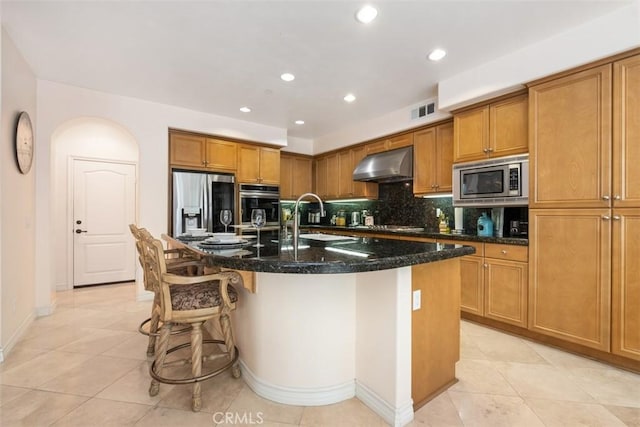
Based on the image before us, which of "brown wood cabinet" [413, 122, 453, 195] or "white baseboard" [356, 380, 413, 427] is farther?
"brown wood cabinet" [413, 122, 453, 195]

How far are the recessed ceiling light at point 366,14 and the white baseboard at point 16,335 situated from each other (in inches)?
146

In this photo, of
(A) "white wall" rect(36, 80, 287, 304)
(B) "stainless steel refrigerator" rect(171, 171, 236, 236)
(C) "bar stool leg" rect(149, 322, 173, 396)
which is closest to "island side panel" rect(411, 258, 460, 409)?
(C) "bar stool leg" rect(149, 322, 173, 396)

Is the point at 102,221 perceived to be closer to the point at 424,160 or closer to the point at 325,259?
the point at 325,259

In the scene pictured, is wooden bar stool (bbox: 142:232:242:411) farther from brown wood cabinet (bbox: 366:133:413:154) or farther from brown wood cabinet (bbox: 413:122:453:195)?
brown wood cabinet (bbox: 366:133:413:154)

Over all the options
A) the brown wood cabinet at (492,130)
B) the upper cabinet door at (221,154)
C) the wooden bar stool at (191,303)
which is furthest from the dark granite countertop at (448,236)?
the wooden bar stool at (191,303)

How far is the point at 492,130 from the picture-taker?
2.93 meters

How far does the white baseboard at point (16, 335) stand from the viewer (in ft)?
7.44

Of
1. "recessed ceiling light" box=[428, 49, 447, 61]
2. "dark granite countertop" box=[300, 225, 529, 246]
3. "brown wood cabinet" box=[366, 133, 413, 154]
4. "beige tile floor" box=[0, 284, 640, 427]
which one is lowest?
"beige tile floor" box=[0, 284, 640, 427]

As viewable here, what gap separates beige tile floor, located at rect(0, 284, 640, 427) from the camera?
5.25ft

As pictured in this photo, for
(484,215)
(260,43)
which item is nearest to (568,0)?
(484,215)

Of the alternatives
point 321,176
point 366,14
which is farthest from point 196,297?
point 321,176

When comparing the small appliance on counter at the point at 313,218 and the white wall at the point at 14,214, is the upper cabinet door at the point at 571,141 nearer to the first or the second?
the small appliance on counter at the point at 313,218

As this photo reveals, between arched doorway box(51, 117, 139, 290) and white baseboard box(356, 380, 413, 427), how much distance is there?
14.8ft

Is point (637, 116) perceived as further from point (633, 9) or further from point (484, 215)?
point (484, 215)
